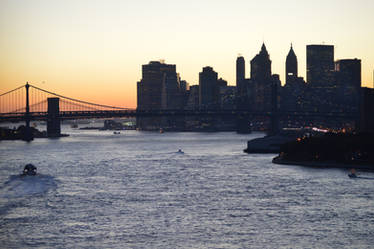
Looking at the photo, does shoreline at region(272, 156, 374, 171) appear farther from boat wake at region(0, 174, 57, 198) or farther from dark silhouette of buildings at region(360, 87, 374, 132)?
dark silhouette of buildings at region(360, 87, 374, 132)

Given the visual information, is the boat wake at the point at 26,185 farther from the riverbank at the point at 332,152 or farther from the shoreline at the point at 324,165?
the riverbank at the point at 332,152

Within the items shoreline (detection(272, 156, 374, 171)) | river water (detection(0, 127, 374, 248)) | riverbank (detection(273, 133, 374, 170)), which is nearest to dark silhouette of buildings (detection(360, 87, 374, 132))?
riverbank (detection(273, 133, 374, 170))

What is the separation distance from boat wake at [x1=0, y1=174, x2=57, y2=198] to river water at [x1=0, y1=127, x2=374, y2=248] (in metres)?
0.10

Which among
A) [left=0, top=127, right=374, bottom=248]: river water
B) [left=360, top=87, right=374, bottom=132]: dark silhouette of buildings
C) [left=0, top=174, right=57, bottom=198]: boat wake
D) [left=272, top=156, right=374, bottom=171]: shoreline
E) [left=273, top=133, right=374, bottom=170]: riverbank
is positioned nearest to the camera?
[left=0, top=127, right=374, bottom=248]: river water

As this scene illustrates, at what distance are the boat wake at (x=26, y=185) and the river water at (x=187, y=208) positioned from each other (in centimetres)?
10

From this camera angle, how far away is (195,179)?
64.1 metres

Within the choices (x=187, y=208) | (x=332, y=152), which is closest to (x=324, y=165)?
(x=332, y=152)

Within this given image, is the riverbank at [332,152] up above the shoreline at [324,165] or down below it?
above

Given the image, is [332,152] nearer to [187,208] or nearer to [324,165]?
[324,165]

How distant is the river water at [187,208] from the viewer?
36000 millimetres

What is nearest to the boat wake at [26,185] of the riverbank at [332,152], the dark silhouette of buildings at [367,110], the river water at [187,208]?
the river water at [187,208]

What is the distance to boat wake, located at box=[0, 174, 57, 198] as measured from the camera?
54.5 meters

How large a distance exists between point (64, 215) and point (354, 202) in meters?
22.2

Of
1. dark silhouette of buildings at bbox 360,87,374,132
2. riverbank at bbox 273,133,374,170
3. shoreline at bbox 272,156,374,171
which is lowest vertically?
shoreline at bbox 272,156,374,171
